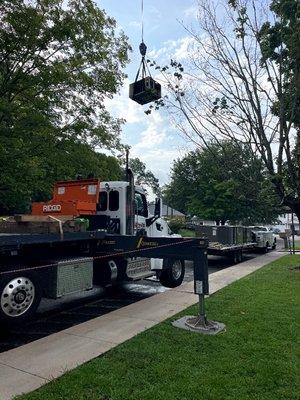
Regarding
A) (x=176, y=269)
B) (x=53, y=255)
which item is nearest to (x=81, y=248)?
(x=53, y=255)

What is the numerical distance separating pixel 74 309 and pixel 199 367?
13.7ft

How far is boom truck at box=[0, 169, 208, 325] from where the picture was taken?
6.30 metres

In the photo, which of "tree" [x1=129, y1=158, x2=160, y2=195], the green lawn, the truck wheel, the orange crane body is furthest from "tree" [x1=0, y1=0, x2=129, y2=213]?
"tree" [x1=129, y1=158, x2=160, y2=195]

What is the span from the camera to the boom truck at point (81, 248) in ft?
20.7

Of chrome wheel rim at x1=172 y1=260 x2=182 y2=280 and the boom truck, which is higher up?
the boom truck

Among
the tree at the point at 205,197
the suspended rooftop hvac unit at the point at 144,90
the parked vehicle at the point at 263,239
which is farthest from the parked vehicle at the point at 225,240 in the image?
the suspended rooftop hvac unit at the point at 144,90

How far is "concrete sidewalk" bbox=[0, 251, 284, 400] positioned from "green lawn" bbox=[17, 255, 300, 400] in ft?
0.84

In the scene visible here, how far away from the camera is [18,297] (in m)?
6.24

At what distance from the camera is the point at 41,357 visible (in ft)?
16.5

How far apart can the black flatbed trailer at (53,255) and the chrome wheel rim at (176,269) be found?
2448 mm

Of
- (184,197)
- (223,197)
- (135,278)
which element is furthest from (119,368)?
(184,197)

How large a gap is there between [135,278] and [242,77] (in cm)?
674

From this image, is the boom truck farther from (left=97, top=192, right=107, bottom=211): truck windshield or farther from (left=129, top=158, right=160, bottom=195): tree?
(left=129, top=158, right=160, bottom=195): tree

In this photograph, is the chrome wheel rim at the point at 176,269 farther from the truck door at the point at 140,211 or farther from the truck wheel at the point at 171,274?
the truck door at the point at 140,211
